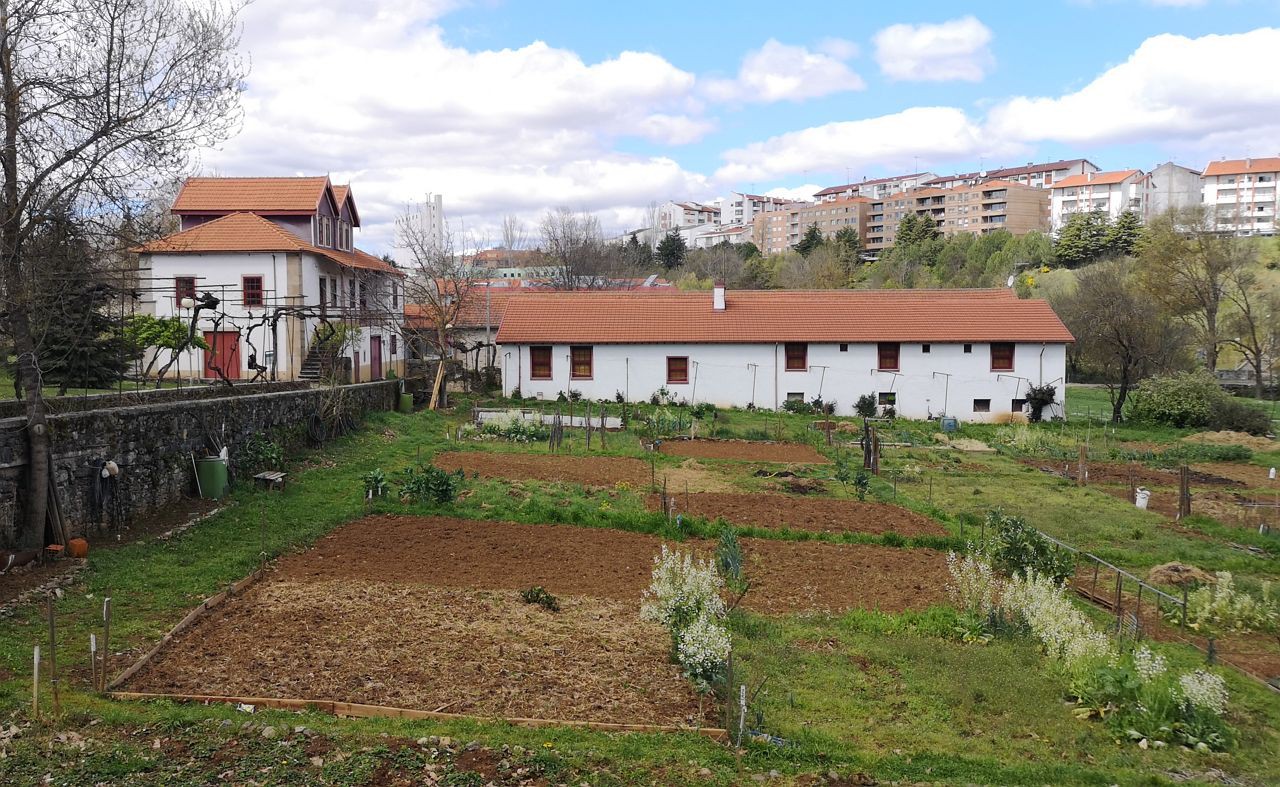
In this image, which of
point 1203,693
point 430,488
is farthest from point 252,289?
point 1203,693

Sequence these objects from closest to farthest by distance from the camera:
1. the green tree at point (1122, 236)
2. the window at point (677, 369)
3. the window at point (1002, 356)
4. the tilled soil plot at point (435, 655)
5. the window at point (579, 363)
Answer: the tilled soil plot at point (435, 655)
the window at point (1002, 356)
the window at point (677, 369)
the window at point (579, 363)
the green tree at point (1122, 236)

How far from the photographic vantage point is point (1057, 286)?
62.5 m

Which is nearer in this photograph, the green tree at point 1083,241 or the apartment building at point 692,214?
the green tree at point 1083,241

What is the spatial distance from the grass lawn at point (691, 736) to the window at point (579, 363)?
859 inches

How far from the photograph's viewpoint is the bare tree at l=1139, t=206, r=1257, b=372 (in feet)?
165

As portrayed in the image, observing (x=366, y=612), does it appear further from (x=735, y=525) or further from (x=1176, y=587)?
(x=1176, y=587)

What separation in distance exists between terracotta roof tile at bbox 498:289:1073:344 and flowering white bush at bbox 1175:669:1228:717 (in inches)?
1066

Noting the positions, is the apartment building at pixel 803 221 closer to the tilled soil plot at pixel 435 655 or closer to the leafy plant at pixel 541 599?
the leafy plant at pixel 541 599

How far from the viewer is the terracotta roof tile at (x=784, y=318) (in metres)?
34.9

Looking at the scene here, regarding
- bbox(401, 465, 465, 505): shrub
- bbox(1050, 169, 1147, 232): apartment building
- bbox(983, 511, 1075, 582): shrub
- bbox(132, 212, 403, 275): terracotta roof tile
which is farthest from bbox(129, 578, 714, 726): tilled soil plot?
bbox(1050, 169, 1147, 232): apartment building

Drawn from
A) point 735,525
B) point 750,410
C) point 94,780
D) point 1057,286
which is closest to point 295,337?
point 750,410

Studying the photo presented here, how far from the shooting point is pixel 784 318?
1436 inches

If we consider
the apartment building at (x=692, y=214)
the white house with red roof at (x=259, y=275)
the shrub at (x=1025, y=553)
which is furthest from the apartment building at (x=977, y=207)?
the shrub at (x=1025, y=553)

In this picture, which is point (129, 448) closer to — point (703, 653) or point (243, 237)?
point (703, 653)
